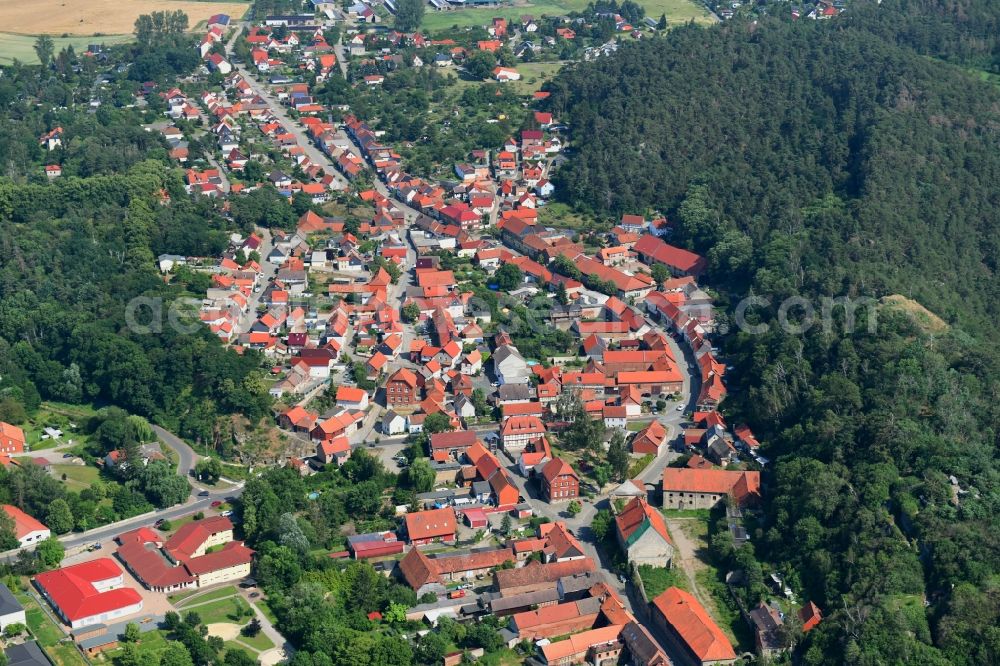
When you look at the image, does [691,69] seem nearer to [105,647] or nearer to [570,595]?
[570,595]

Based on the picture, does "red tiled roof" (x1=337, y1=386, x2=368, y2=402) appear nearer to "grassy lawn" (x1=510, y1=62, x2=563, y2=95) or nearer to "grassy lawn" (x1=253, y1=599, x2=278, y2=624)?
"grassy lawn" (x1=253, y1=599, x2=278, y2=624)

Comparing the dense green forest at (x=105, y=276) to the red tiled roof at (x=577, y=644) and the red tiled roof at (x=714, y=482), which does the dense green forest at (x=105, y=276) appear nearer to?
the red tiled roof at (x=714, y=482)

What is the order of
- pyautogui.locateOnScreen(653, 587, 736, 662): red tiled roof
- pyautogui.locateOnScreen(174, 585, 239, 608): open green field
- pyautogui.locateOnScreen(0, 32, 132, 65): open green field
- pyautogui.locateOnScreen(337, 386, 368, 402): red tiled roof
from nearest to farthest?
pyautogui.locateOnScreen(653, 587, 736, 662): red tiled roof, pyautogui.locateOnScreen(174, 585, 239, 608): open green field, pyautogui.locateOnScreen(337, 386, 368, 402): red tiled roof, pyautogui.locateOnScreen(0, 32, 132, 65): open green field

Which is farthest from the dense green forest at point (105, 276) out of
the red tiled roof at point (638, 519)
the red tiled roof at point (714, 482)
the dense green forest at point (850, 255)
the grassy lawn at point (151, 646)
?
the dense green forest at point (850, 255)

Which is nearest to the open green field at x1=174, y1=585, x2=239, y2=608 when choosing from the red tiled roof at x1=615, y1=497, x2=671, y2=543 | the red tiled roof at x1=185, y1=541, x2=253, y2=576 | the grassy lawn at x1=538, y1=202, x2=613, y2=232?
the red tiled roof at x1=185, y1=541, x2=253, y2=576

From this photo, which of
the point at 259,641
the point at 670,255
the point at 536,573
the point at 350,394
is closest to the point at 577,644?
the point at 536,573

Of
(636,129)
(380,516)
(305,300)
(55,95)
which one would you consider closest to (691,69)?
(636,129)
